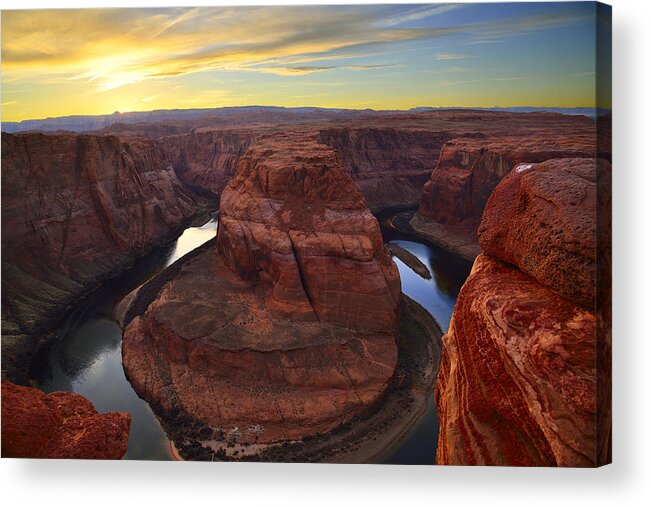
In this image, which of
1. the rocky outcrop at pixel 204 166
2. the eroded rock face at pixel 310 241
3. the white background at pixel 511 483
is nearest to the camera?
the white background at pixel 511 483

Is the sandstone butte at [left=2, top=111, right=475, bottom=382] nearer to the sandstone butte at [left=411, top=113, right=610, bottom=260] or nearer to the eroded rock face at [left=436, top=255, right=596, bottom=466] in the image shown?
the sandstone butte at [left=411, top=113, right=610, bottom=260]

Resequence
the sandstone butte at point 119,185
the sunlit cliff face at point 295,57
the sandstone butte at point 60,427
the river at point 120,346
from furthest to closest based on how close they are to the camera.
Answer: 1. the sandstone butte at point 119,185
2. the river at point 120,346
3. the sunlit cliff face at point 295,57
4. the sandstone butte at point 60,427

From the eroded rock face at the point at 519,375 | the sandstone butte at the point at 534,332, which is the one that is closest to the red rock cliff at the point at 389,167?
the sandstone butte at the point at 534,332

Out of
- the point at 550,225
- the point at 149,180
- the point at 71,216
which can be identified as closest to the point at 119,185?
the point at 149,180

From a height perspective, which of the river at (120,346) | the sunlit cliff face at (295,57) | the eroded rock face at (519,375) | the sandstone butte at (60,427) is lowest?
the river at (120,346)

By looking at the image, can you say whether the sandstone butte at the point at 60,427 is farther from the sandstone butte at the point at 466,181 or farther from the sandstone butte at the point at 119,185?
the sandstone butte at the point at 466,181

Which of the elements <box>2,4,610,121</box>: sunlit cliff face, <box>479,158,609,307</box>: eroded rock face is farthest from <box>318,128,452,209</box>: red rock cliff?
<box>479,158,609,307</box>: eroded rock face

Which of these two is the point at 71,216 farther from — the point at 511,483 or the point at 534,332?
the point at 534,332
